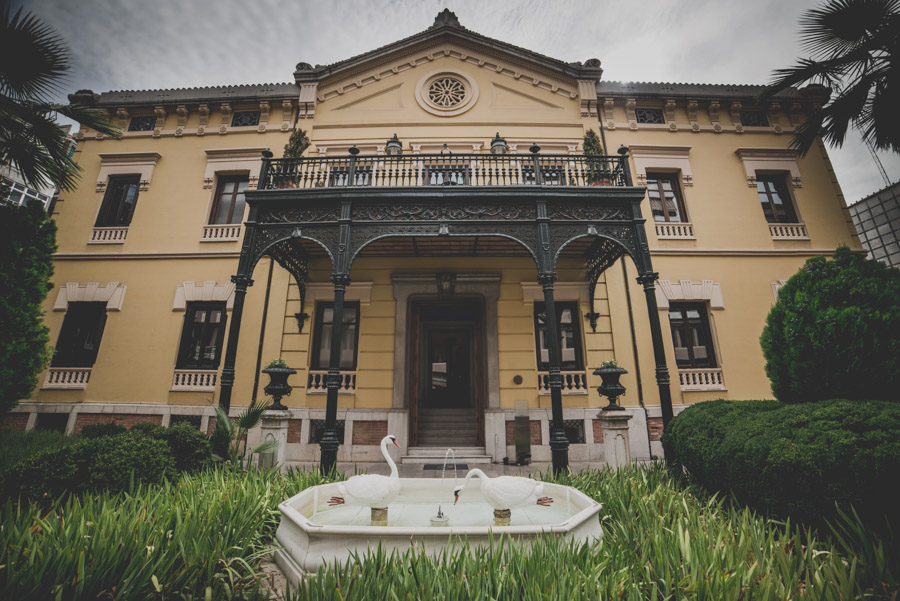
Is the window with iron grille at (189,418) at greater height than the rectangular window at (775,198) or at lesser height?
lesser

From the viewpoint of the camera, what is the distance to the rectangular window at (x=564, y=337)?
28.7 ft

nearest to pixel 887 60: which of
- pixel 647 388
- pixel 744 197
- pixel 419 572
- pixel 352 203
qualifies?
pixel 744 197

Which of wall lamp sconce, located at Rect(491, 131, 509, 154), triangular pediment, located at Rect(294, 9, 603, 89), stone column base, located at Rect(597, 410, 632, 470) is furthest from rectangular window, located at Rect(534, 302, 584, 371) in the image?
triangular pediment, located at Rect(294, 9, 603, 89)

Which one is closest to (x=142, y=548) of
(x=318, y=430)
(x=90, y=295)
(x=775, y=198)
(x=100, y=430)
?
(x=318, y=430)

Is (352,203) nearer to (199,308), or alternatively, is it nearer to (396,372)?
(396,372)

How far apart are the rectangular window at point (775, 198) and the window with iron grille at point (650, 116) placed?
10.2ft

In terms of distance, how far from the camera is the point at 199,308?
9.21 meters

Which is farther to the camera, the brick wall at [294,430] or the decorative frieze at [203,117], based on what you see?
the decorative frieze at [203,117]

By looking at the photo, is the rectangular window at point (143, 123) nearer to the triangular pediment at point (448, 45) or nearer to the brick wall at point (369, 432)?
the triangular pediment at point (448, 45)

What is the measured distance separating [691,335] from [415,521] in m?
8.54

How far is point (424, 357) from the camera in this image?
10000 millimetres

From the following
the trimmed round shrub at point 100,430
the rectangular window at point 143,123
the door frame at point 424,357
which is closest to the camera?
the trimmed round shrub at point 100,430

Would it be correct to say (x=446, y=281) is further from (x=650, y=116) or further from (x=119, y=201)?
(x=119, y=201)

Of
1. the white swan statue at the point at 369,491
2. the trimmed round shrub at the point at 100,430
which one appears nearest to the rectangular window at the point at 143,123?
the trimmed round shrub at the point at 100,430
